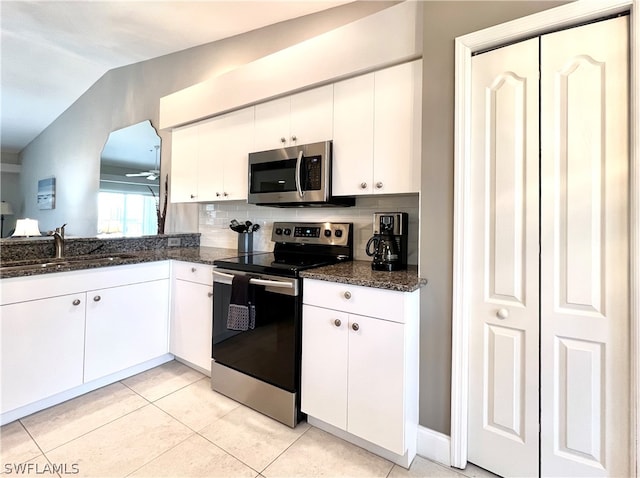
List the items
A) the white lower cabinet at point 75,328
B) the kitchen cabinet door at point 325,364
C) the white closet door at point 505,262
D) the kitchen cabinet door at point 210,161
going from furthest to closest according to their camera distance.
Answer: the kitchen cabinet door at point 210,161 < the white lower cabinet at point 75,328 < the kitchen cabinet door at point 325,364 < the white closet door at point 505,262

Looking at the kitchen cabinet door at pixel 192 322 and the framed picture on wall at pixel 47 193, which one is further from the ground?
the framed picture on wall at pixel 47 193

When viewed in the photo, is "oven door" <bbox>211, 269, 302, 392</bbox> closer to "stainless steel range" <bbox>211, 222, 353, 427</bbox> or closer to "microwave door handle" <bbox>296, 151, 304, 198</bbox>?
"stainless steel range" <bbox>211, 222, 353, 427</bbox>

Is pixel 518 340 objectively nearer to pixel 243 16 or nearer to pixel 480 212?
pixel 480 212

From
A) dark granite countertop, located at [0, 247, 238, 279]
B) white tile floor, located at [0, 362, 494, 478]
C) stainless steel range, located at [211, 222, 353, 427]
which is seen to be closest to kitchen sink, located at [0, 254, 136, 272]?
dark granite countertop, located at [0, 247, 238, 279]

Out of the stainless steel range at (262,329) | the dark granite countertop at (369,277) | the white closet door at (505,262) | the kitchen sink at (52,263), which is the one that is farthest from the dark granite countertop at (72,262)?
the white closet door at (505,262)

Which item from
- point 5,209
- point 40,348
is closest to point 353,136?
point 40,348

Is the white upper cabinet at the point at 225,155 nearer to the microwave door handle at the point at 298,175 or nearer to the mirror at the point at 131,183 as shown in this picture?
the microwave door handle at the point at 298,175

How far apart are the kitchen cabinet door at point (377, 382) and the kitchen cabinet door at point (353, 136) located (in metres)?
0.80

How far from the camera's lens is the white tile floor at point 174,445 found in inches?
56.4

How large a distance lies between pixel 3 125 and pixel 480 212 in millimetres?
7579

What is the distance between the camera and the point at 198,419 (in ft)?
5.95

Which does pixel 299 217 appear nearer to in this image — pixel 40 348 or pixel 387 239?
pixel 387 239

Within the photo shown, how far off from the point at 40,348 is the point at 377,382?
6.38 ft

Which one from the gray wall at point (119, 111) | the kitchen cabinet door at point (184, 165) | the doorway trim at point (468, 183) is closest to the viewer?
the doorway trim at point (468, 183)
